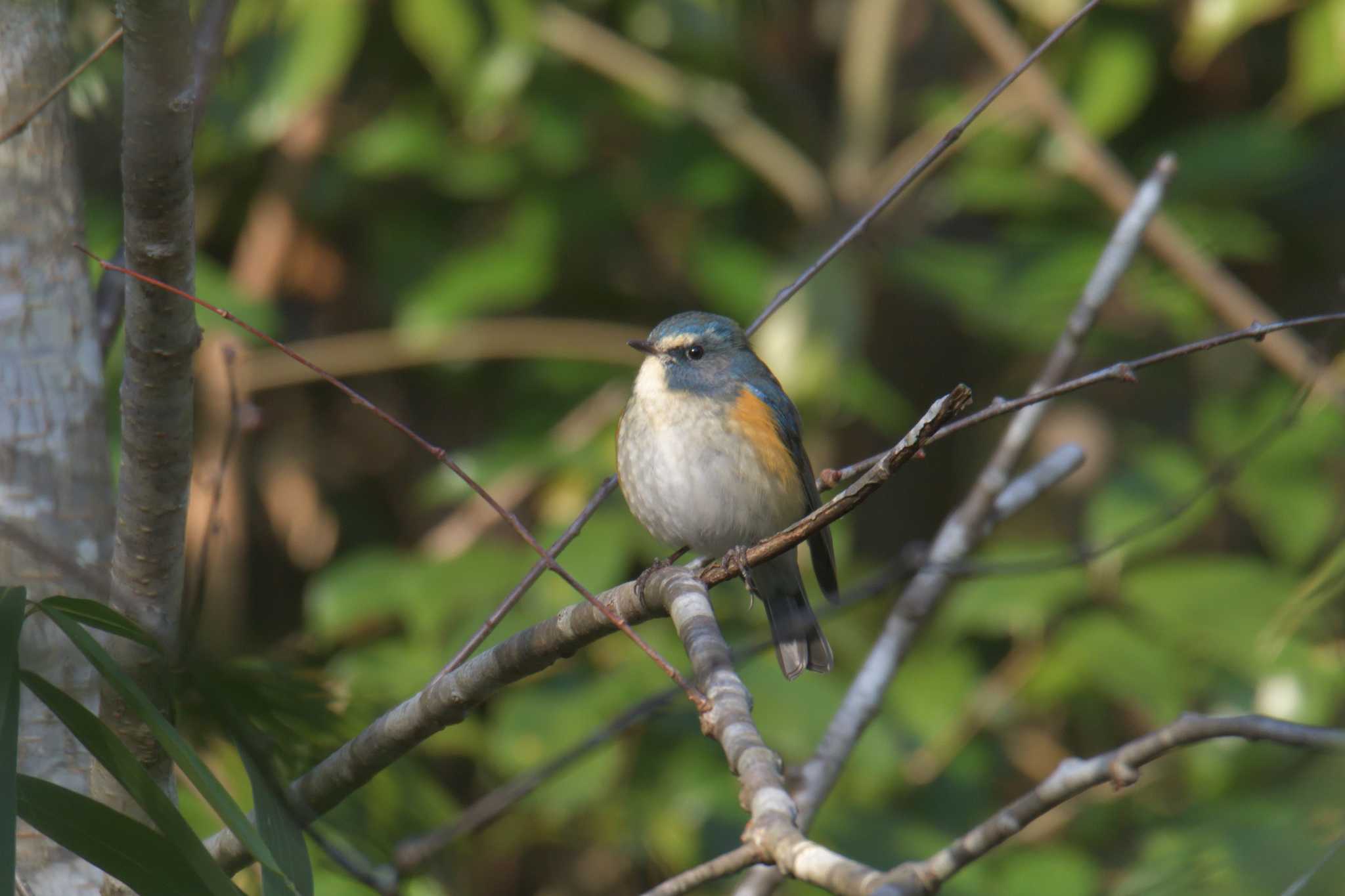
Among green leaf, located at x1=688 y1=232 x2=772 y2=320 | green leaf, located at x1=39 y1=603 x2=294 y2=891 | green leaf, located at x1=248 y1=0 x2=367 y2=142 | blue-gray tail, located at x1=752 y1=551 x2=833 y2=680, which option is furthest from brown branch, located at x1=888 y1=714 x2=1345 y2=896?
green leaf, located at x1=248 y1=0 x2=367 y2=142

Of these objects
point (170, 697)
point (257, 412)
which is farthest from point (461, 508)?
point (170, 697)

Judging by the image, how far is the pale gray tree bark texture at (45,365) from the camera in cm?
226

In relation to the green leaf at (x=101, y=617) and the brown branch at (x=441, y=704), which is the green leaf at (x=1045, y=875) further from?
the green leaf at (x=101, y=617)

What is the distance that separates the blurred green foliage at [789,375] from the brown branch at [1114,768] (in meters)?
2.06

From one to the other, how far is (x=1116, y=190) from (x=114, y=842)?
4.55 meters

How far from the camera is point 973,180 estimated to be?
18.1 feet

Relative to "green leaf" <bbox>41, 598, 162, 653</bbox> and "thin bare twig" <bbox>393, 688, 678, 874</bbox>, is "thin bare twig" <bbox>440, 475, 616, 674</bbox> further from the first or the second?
"green leaf" <bbox>41, 598, 162, 653</bbox>

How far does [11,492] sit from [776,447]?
6.79ft

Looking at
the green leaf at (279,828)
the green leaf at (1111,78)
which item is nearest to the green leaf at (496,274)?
the green leaf at (1111,78)

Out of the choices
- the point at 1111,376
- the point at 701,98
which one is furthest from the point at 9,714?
the point at 701,98

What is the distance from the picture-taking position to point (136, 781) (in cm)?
175

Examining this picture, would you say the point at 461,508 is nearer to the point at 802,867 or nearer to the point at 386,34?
the point at 386,34

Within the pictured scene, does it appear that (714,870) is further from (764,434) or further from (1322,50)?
(1322,50)

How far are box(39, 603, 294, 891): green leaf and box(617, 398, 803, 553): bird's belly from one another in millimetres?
2014
